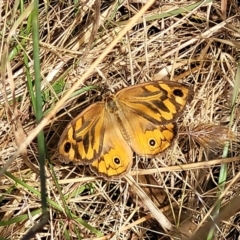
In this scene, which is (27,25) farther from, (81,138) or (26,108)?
(81,138)

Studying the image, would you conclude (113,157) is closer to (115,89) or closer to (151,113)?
(151,113)

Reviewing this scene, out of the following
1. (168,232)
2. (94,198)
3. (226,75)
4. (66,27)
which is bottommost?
(168,232)

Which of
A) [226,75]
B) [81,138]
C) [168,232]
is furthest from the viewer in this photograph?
[226,75]

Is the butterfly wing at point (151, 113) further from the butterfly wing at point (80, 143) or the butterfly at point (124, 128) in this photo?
the butterfly wing at point (80, 143)

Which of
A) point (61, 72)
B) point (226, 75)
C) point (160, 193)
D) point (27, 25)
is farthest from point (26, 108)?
point (226, 75)

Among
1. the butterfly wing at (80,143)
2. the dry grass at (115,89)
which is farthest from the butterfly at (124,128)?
the dry grass at (115,89)
